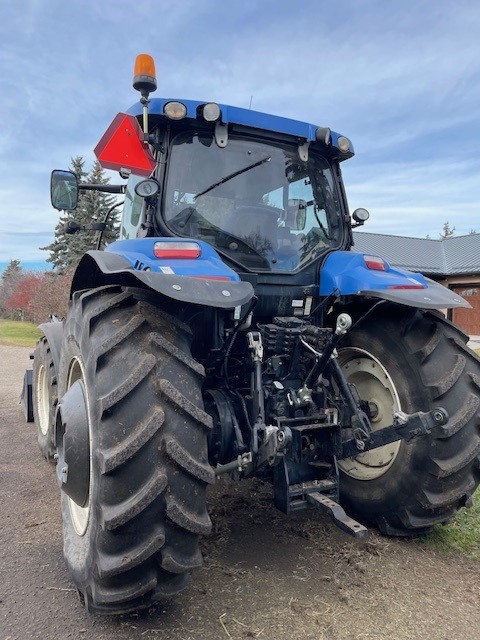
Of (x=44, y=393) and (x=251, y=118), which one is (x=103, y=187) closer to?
(x=251, y=118)

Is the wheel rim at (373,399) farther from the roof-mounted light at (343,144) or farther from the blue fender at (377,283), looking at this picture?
the roof-mounted light at (343,144)

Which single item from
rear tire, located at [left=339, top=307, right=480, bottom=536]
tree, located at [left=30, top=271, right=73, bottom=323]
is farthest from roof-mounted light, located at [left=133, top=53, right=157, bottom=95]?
tree, located at [left=30, top=271, right=73, bottom=323]

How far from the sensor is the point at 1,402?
25.4 feet

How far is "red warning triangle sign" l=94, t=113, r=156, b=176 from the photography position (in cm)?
302

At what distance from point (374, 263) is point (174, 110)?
1.52 m

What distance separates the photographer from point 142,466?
205cm

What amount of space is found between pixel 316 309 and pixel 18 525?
246 centimetres

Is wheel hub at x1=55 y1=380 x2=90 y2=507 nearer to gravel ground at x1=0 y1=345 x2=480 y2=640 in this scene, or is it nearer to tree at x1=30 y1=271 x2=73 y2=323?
gravel ground at x1=0 y1=345 x2=480 y2=640

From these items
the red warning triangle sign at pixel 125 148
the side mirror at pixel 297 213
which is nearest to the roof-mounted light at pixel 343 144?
the side mirror at pixel 297 213

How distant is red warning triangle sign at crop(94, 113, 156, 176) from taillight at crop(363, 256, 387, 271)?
144 cm

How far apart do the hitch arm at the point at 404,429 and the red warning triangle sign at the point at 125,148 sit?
1980mm

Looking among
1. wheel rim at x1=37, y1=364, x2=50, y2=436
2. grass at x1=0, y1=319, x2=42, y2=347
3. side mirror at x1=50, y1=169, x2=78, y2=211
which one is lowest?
grass at x1=0, y1=319, x2=42, y2=347

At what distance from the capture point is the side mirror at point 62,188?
3730 mm

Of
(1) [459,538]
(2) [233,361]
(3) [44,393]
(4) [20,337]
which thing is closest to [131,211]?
(2) [233,361]
